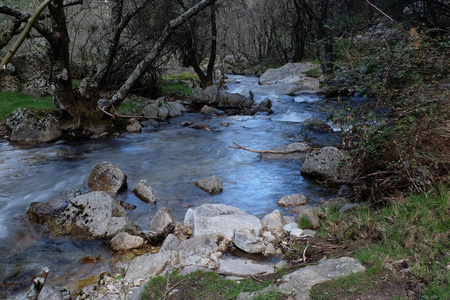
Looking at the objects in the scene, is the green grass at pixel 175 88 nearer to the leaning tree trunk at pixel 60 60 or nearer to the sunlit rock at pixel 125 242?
the leaning tree trunk at pixel 60 60

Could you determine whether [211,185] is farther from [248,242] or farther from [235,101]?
[235,101]

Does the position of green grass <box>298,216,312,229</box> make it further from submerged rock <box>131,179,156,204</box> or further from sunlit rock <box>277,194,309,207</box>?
submerged rock <box>131,179,156,204</box>

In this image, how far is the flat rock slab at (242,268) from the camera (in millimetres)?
3871

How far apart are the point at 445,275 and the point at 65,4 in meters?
10.2

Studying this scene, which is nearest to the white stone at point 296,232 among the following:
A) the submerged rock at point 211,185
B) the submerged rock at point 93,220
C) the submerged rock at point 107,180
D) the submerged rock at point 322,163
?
the submerged rock at point 93,220

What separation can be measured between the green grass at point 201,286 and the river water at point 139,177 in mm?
1522

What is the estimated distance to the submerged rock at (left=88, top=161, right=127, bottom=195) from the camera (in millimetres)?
7128

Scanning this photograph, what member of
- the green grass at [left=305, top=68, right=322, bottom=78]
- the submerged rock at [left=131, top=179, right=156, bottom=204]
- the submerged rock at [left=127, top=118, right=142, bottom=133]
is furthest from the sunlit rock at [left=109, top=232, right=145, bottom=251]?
the green grass at [left=305, top=68, right=322, bottom=78]

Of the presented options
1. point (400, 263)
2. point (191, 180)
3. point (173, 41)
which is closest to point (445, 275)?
point (400, 263)

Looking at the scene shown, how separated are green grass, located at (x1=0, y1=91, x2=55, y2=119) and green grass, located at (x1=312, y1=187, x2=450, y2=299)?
11872 mm

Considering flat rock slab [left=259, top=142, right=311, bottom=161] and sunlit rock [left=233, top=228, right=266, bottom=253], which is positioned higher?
flat rock slab [left=259, top=142, right=311, bottom=161]

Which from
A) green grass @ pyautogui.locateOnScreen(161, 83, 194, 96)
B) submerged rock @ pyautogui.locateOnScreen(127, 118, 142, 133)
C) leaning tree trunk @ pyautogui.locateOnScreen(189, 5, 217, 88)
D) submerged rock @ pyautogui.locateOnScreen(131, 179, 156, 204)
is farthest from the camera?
green grass @ pyautogui.locateOnScreen(161, 83, 194, 96)

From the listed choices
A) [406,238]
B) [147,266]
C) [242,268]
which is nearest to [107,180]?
[147,266]

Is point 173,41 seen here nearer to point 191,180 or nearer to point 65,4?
point 65,4
